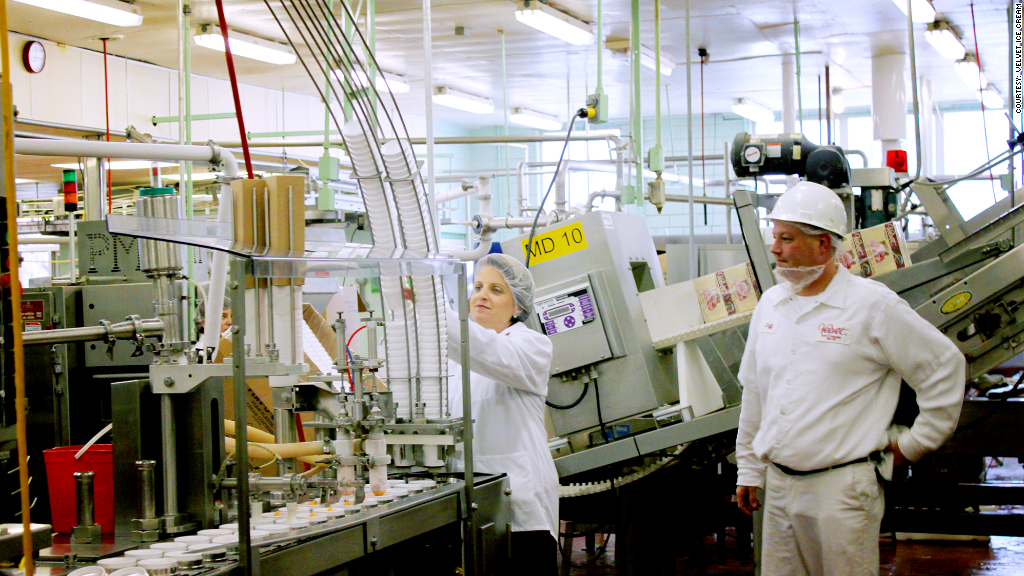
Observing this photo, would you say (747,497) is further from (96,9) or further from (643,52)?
(643,52)

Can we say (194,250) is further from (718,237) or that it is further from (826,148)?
(718,237)

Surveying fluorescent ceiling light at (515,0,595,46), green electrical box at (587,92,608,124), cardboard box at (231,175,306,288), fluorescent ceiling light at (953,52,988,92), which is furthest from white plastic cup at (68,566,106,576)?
fluorescent ceiling light at (953,52,988,92)

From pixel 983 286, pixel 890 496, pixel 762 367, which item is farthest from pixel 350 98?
pixel 890 496

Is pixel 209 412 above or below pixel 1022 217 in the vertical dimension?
below

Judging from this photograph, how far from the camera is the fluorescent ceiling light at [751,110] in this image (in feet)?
32.9

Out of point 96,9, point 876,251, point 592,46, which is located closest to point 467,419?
point 876,251

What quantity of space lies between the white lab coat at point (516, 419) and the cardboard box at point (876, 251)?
1.30 meters

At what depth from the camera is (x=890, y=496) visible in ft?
12.5

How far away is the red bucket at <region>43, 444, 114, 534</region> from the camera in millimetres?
1582

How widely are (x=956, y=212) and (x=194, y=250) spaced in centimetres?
274

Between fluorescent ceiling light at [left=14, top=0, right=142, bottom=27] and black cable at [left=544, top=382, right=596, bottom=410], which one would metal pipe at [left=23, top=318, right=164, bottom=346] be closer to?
black cable at [left=544, top=382, right=596, bottom=410]

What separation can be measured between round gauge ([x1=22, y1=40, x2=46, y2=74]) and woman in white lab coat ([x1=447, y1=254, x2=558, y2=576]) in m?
5.25

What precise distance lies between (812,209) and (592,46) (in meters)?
5.79

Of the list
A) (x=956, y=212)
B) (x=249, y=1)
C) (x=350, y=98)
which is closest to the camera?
(x=350, y=98)
